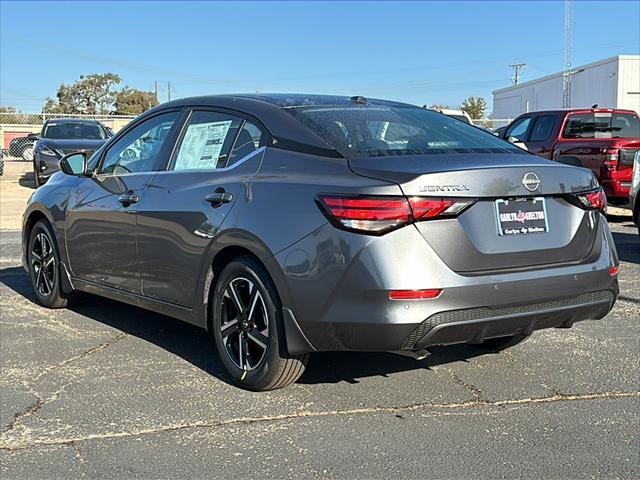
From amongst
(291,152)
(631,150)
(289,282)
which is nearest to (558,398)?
(289,282)

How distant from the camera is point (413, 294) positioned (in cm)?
359

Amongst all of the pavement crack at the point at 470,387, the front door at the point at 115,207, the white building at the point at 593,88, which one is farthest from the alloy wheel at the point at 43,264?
the white building at the point at 593,88

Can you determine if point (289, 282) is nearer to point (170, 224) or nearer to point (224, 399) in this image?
point (224, 399)

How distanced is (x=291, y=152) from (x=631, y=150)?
9.21 m

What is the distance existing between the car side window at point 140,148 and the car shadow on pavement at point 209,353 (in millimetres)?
1211

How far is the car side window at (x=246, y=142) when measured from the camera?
175 inches

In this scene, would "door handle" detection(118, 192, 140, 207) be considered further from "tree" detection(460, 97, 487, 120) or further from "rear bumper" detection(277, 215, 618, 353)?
"tree" detection(460, 97, 487, 120)

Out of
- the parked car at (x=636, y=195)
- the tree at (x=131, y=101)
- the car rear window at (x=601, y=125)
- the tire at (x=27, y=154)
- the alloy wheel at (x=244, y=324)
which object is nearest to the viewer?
the alloy wheel at (x=244, y=324)

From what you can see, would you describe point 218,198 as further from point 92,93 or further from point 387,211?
point 92,93

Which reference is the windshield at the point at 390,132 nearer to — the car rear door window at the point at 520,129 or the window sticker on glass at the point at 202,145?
the window sticker on glass at the point at 202,145

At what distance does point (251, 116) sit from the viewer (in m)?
4.55

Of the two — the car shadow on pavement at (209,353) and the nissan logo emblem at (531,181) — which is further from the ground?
the nissan logo emblem at (531,181)

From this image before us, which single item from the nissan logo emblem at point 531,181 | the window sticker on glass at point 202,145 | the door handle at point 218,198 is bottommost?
the door handle at point 218,198

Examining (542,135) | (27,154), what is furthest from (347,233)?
(27,154)
